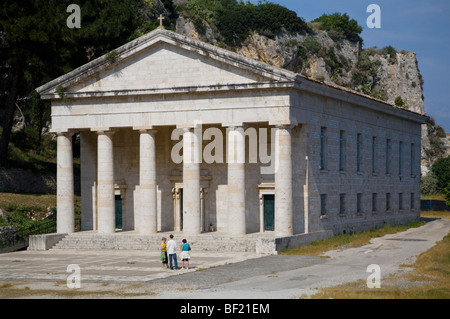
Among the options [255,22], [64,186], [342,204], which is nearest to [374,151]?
[342,204]

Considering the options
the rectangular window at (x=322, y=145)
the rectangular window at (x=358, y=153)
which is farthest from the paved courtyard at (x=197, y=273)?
the rectangular window at (x=358, y=153)

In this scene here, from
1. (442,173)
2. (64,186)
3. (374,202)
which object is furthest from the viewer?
(442,173)

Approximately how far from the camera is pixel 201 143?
49.0 metres

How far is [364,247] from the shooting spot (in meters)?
45.2

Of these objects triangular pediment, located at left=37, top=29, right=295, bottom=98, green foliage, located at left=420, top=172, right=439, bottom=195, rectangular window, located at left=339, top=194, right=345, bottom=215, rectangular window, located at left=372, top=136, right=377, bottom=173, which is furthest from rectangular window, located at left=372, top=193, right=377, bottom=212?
green foliage, located at left=420, top=172, right=439, bottom=195

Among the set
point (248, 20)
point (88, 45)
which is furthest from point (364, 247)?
point (248, 20)

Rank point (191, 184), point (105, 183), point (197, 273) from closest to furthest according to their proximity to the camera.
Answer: point (197, 273) < point (191, 184) < point (105, 183)

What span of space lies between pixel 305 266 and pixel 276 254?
4.89m

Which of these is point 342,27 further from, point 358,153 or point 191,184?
point 191,184

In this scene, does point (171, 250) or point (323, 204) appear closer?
point (171, 250)

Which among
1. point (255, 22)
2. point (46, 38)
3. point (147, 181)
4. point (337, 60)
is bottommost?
point (147, 181)

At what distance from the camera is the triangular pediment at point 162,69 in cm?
4512

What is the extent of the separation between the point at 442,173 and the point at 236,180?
79157 mm

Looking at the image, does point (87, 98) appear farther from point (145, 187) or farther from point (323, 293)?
point (323, 293)
